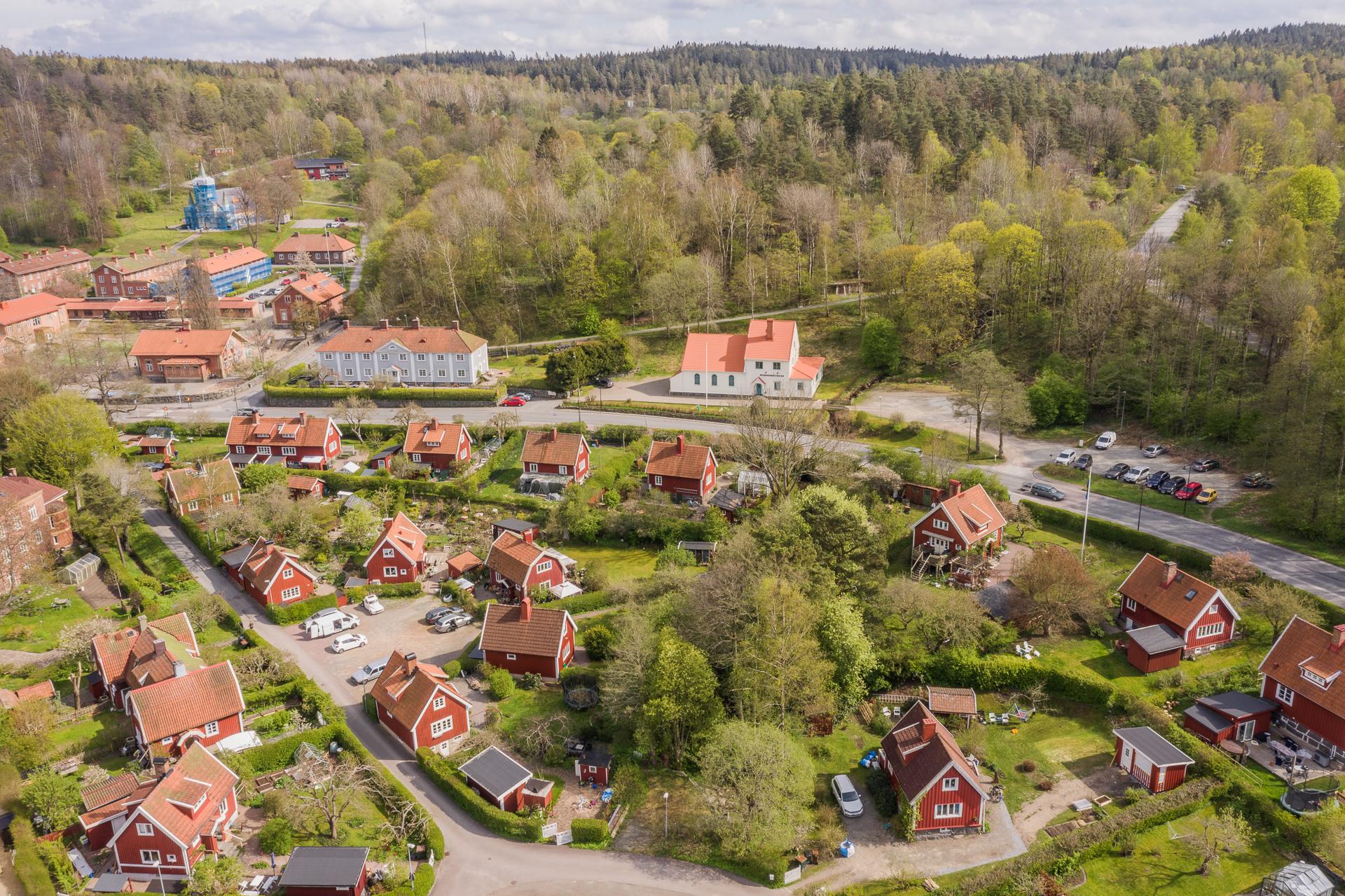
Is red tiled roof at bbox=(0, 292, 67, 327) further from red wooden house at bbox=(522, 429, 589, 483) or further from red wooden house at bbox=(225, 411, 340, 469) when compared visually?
red wooden house at bbox=(522, 429, 589, 483)

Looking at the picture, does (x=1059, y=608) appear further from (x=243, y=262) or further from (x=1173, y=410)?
(x=243, y=262)

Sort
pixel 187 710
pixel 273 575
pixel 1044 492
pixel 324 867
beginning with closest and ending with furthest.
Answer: pixel 324 867, pixel 187 710, pixel 273 575, pixel 1044 492

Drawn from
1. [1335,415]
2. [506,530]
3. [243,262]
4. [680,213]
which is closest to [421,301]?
Result: [680,213]

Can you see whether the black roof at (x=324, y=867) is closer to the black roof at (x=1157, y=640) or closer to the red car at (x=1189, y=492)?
the black roof at (x=1157, y=640)

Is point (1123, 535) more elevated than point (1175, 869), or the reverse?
point (1123, 535)

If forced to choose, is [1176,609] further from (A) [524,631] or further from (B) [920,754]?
(A) [524,631]

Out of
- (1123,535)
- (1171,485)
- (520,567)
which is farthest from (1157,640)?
(520,567)

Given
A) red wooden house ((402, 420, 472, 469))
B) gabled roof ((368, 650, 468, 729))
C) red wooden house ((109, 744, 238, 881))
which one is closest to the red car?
gabled roof ((368, 650, 468, 729))
